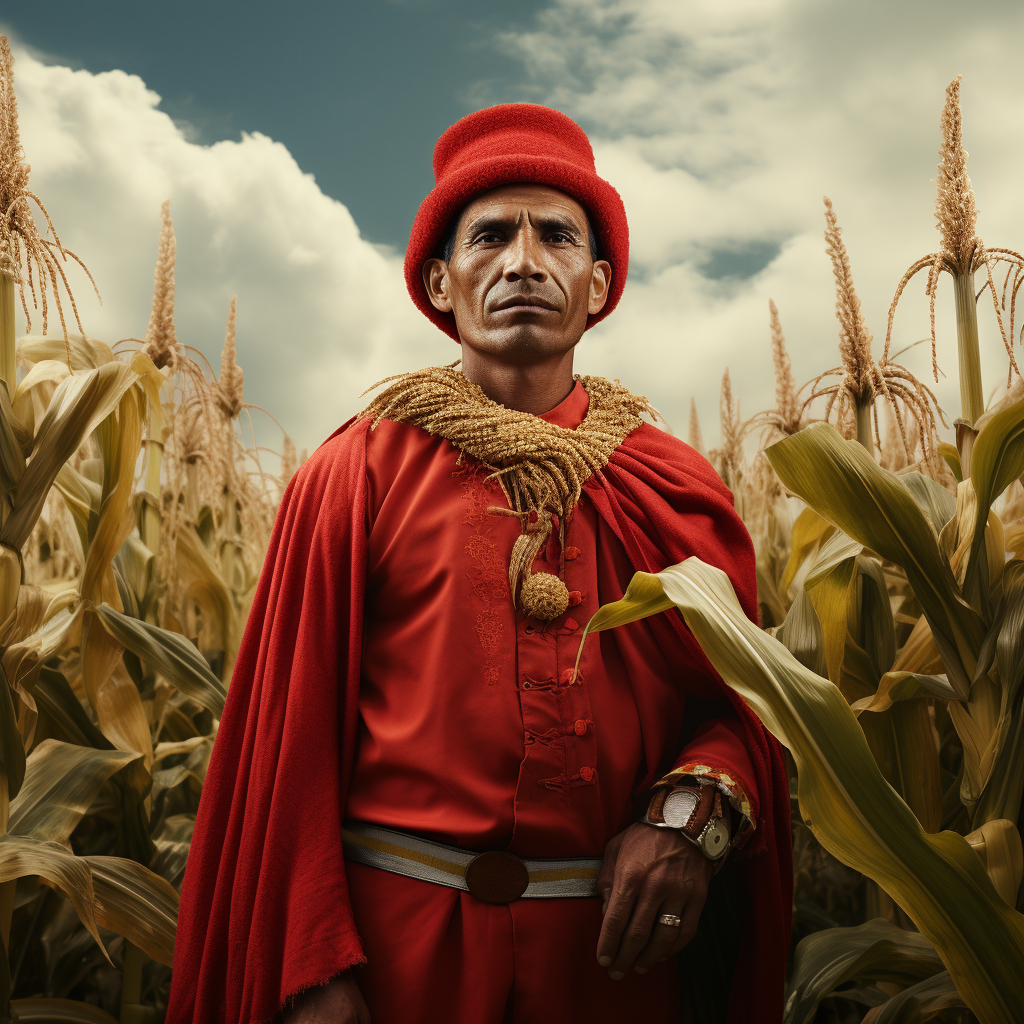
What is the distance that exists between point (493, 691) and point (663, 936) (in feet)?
1.32

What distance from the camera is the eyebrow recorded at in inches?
54.9

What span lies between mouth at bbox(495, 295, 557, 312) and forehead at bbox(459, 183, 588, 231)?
14 cm

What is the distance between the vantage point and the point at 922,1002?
56.4 inches

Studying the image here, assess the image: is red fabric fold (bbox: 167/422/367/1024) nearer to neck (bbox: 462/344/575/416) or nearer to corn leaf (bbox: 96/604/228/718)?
neck (bbox: 462/344/575/416)

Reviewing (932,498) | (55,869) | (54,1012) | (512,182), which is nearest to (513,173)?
(512,182)

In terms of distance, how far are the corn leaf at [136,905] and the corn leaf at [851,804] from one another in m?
1.13

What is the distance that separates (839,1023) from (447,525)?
1.79 metres

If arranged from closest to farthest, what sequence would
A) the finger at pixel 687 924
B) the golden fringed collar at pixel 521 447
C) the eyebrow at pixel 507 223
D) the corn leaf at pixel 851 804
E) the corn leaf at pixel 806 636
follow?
the corn leaf at pixel 851 804, the finger at pixel 687 924, the golden fringed collar at pixel 521 447, the eyebrow at pixel 507 223, the corn leaf at pixel 806 636

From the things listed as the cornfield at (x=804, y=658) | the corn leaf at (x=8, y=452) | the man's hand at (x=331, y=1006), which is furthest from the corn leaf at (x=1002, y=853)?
the corn leaf at (x=8, y=452)

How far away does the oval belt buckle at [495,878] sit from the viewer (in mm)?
1190

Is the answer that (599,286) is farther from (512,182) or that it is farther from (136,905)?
(136,905)

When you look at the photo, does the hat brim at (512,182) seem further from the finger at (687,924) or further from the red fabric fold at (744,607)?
the finger at (687,924)

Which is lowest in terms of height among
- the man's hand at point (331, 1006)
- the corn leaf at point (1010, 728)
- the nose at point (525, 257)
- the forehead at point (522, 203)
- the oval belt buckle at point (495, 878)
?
the man's hand at point (331, 1006)

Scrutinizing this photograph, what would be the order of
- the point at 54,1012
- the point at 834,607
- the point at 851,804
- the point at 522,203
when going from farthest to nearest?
the point at 54,1012 → the point at 834,607 → the point at 522,203 → the point at 851,804
